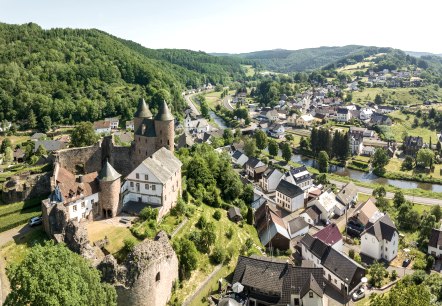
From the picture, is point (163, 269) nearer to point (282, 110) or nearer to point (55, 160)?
point (55, 160)

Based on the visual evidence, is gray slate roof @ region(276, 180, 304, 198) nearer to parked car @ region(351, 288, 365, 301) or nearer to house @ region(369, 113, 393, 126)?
parked car @ region(351, 288, 365, 301)

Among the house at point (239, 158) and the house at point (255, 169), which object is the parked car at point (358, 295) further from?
the house at point (239, 158)

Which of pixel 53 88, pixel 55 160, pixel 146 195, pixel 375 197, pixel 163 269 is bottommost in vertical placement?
pixel 375 197

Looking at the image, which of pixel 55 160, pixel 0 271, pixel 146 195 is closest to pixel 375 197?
pixel 146 195

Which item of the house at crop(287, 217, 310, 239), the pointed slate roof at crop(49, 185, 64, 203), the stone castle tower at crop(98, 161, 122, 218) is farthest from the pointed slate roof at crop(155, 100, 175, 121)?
the house at crop(287, 217, 310, 239)

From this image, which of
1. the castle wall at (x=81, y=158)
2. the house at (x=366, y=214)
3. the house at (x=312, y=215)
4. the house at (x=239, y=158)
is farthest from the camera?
the house at (x=239, y=158)

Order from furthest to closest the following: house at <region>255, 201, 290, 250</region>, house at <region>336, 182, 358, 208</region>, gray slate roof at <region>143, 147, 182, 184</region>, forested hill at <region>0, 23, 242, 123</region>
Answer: forested hill at <region>0, 23, 242, 123</region>
house at <region>336, 182, 358, 208</region>
house at <region>255, 201, 290, 250</region>
gray slate roof at <region>143, 147, 182, 184</region>

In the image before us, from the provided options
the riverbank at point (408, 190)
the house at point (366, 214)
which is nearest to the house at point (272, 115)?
the riverbank at point (408, 190)
